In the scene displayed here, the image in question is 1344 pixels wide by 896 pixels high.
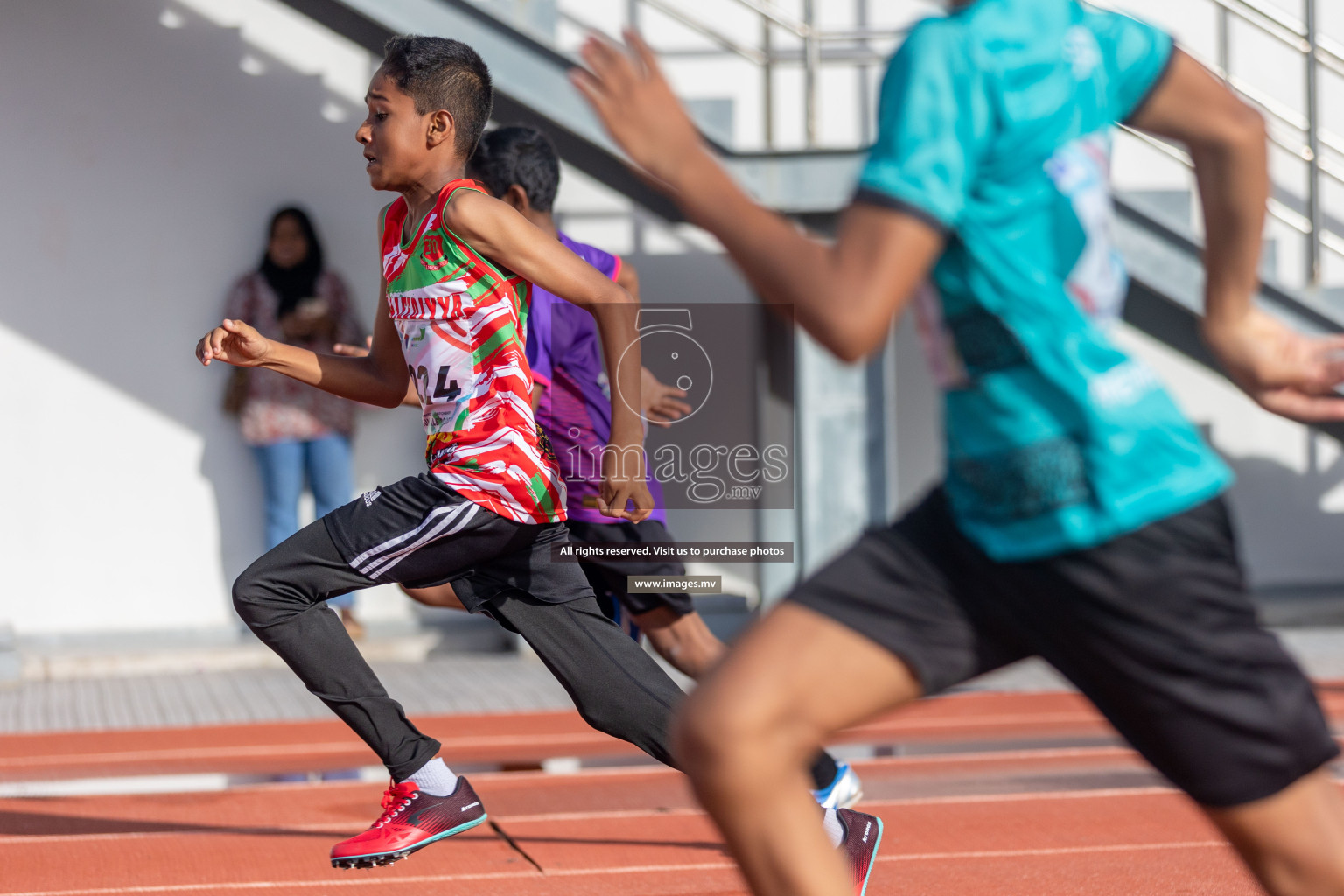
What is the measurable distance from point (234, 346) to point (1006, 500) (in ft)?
7.04

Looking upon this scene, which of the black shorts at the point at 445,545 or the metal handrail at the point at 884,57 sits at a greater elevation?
the metal handrail at the point at 884,57

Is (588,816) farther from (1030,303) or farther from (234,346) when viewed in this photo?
(1030,303)

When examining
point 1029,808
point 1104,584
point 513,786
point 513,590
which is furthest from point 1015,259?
point 513,786

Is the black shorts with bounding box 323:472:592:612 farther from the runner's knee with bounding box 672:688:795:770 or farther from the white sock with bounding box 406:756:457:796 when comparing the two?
the runner's knee with bounding box 672:688:795:770

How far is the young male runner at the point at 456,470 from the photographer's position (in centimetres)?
347

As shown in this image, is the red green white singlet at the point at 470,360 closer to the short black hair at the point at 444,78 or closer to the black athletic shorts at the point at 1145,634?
the short black hair at the point at 444,78

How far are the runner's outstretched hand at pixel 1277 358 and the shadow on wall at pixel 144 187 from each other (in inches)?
279

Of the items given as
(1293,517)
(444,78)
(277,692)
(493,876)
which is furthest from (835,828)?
(1293,517)

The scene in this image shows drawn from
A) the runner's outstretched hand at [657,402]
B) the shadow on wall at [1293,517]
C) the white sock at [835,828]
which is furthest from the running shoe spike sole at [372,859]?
the shadow on wall at [1293,517]

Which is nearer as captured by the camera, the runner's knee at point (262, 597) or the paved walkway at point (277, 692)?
the runner's knee at point (262, 597)

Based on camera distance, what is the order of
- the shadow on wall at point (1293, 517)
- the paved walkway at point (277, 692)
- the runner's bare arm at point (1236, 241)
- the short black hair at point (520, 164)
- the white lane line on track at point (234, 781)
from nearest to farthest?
the runner's bare arm at point (1236, 241)
the short black hair at point (520, 164)
the white lane line on track at point (234, 781)
the paved walkway at point (277, 692)
the shadow on wall at point (1293, 517)

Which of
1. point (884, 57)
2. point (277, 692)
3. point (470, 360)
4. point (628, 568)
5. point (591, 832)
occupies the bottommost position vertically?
point (277, 692)

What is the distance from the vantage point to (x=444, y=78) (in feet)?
11.8

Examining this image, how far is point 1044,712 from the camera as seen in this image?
6.94 m
